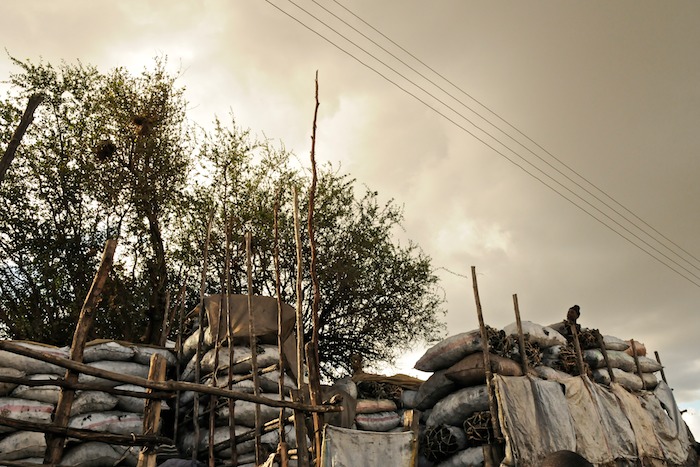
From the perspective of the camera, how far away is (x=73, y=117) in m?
13.5

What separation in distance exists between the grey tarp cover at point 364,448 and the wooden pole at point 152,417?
167cm

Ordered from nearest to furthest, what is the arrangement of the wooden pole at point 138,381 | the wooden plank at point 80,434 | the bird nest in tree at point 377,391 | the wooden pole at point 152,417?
the wooden pole at point 138,381
the wooden plank at point 80,434
the wooden pole at point 152,417
the bird nest in tree at point 377,391

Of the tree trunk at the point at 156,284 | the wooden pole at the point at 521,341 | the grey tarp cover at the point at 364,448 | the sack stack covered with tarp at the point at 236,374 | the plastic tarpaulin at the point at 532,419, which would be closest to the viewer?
the grey tarp cover at the point at 364,448

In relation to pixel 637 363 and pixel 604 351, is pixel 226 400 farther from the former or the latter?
pixel 637 363

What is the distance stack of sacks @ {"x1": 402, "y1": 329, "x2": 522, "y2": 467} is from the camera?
29.7 ft

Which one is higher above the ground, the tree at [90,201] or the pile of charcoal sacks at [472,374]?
the tree at [90,201]

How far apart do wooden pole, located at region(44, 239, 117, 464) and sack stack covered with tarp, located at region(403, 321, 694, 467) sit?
6.00m

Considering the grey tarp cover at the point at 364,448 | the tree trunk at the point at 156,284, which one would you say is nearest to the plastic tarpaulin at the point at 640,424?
the grey tarp cover at the point at 364,448

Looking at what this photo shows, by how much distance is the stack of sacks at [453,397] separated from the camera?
9.05 m

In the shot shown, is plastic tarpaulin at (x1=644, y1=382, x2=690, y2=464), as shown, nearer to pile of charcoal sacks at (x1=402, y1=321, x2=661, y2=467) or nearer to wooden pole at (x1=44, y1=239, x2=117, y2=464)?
pile of charcoal sacks at (x1=402, y1=321, x2=661, y2=467)

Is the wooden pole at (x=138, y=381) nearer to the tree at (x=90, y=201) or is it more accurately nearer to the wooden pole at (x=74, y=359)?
the wooden pole at (x=74, y=359)

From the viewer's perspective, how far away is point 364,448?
5.88 metres

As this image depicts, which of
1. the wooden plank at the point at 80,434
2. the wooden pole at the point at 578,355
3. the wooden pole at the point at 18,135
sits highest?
the wooden pole at the point at 18,135

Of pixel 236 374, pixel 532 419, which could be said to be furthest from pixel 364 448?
pixel 532 419
